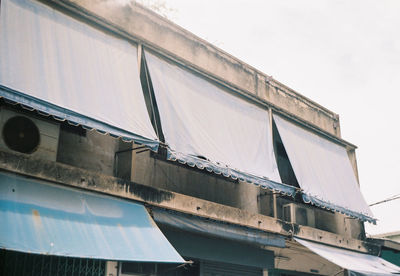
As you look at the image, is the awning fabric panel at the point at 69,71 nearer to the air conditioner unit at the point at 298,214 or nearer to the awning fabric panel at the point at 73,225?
the awning fabric panel at the point at 73,225

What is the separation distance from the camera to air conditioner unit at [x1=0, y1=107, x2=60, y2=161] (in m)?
6.90

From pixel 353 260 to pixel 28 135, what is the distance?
8357 millimetres

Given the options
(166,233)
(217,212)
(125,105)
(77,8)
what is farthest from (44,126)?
(217,212)

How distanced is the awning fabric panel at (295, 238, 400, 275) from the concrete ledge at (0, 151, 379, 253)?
1.52ft

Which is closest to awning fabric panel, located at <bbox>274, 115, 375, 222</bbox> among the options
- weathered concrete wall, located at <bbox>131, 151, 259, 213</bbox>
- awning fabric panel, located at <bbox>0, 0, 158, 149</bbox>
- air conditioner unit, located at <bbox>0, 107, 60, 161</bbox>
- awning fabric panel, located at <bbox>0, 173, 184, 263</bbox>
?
weathered concrete wall, located at <bbox>131, 151, 259, 213</bbox>

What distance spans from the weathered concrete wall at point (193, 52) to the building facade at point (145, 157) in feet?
0.11

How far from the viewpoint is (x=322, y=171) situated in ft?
41.4

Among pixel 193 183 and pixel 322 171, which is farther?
pixel 322 171

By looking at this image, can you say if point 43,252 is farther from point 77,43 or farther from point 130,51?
point 130,51

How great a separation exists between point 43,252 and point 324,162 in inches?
357

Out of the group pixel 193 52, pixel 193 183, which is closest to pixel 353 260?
pixel 193 183

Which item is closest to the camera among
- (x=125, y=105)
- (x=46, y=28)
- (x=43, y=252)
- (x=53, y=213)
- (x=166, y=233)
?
(x=43, y=252)

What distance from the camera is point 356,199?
43.5 feet

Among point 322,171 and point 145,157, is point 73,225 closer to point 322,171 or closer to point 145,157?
point 145,157
